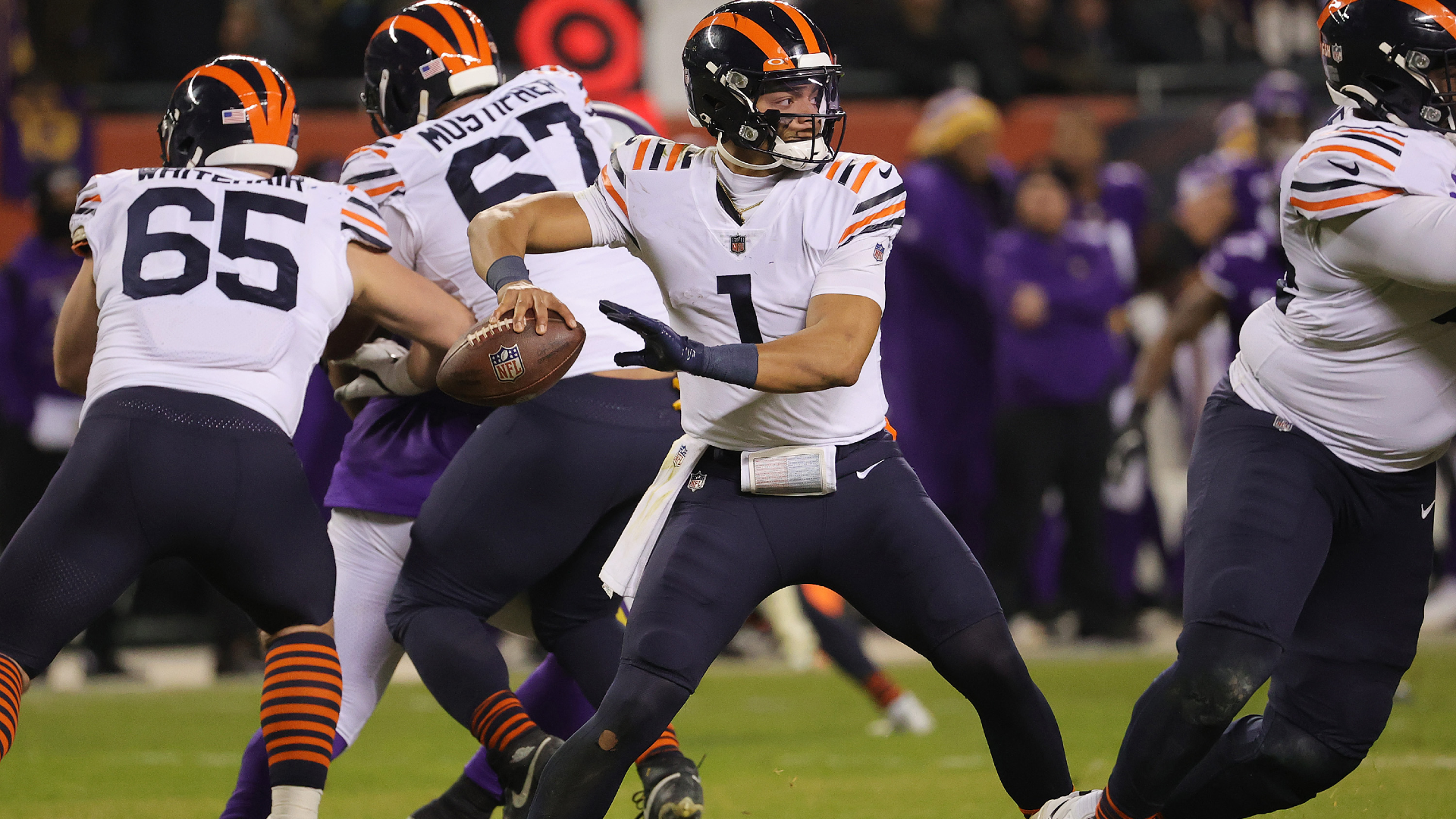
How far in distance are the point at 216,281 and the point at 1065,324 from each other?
19.8 ft

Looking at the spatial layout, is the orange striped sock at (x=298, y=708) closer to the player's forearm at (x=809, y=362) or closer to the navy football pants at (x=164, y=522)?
the navy football pants at (x=164, y=522)

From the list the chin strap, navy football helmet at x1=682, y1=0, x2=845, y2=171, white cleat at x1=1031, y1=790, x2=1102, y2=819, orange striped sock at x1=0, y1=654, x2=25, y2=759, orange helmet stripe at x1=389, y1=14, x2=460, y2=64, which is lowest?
white cleat at x1=1031, y1=790, x2=1102, y2=819

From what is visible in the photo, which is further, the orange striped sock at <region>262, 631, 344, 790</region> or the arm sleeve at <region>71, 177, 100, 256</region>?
the arm sleeve at <region>71, 177, 100, 256</region>

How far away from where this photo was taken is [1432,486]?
369 cm

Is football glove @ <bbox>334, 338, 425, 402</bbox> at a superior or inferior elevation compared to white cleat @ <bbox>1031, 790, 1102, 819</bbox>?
superior

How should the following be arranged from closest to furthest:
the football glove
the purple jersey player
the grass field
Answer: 1. the football glove
2. the grass field
3. the purple jersey player

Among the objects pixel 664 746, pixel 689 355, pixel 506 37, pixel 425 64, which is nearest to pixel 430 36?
pixel 425 64

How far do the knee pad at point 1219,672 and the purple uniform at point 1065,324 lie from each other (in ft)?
18.5

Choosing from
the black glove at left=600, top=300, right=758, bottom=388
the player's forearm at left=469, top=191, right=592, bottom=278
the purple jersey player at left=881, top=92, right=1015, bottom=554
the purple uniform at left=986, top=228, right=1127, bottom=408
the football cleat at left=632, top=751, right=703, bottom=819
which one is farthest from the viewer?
the purple jersey player at left=881, top=92, right=1015, bottom=554

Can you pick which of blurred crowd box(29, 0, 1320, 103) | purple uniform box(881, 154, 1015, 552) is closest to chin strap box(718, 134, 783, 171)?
purple uniform box(881, 154, 1015, 552)

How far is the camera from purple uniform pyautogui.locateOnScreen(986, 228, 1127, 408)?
29.6 feet

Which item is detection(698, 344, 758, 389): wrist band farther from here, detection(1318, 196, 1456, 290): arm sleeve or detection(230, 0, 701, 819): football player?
detection(1318, 196, 1456, 290): arm sleeve

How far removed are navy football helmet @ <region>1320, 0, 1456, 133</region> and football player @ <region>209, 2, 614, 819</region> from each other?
1839 millimetres

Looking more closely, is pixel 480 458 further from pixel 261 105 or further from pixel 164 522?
pixel 261 105
